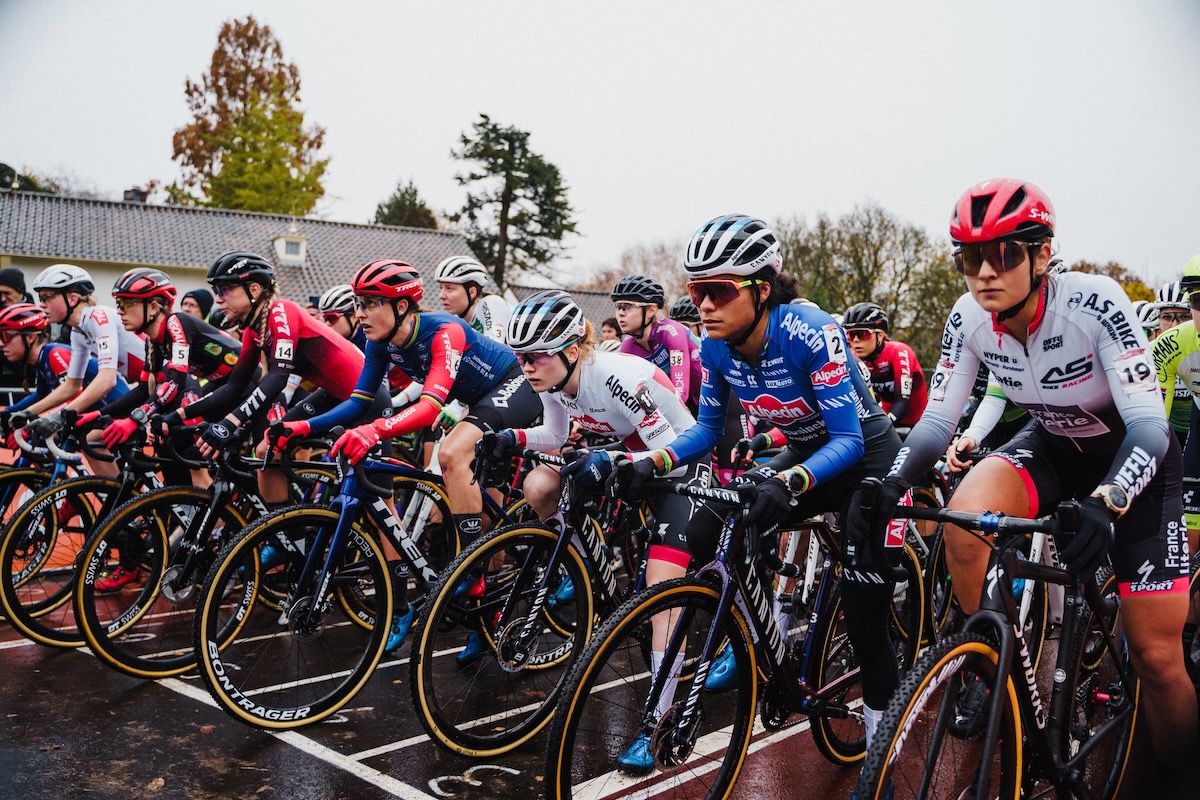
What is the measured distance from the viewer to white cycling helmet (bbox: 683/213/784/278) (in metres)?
3.65

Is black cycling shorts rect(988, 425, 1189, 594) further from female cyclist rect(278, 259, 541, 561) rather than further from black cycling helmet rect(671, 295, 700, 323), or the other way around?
black cycling helmet rect(671, 295, 700, 323)

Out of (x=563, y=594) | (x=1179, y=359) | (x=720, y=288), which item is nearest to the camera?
(x=720, y=288)

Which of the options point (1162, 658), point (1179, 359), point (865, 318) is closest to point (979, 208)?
point (1162, 658)

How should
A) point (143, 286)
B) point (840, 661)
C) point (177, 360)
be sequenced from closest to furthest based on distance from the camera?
point (840, 661) → point (177, 360) → point (143, 286)

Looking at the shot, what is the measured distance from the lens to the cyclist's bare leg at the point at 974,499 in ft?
10.8

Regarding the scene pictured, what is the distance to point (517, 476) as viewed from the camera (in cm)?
730

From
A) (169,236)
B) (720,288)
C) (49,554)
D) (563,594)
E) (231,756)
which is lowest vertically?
(231,756)

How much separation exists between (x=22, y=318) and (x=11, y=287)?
1725mm

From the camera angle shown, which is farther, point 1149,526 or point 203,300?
point 203,300

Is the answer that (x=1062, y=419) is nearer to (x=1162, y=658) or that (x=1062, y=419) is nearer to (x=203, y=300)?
(x=1162, y=658)

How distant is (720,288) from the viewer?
12.1 ft

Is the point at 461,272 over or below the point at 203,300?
over

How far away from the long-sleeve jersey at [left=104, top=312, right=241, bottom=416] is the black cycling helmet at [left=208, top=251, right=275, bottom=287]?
570 mm

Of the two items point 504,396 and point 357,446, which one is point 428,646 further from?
point 504,396
